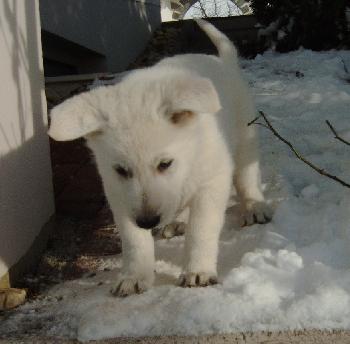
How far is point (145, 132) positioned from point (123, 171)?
8.0 inches

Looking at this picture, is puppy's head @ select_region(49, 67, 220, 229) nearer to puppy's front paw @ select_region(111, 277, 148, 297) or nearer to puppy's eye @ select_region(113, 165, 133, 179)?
puppy's eye @ select_region(113, 165, 133, 179)

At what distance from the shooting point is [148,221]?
2.56 m

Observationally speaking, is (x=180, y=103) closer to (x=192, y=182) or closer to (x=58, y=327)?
(x=192, y=182)

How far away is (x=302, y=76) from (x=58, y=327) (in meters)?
4.84

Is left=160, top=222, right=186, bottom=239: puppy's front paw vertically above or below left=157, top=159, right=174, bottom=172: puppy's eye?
below

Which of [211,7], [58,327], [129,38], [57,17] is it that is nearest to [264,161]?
[58,327]

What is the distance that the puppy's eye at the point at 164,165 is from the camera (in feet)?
8.71

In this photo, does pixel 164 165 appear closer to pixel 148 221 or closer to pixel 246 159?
pixel 148 221

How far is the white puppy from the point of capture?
8.53 feet

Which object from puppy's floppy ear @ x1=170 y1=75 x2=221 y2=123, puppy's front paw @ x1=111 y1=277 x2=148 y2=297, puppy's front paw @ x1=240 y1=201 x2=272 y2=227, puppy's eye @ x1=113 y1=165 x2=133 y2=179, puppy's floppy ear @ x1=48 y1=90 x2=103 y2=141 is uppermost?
puppy's floppy ear @ x1=170 y1=75 x2=221 y2=123

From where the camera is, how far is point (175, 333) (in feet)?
7.81

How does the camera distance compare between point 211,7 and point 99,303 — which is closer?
point 99,303

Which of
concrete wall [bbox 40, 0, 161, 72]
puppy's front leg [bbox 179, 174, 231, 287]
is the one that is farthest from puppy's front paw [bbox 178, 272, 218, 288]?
concrete wall [bbox 40, 0, 161, 72]

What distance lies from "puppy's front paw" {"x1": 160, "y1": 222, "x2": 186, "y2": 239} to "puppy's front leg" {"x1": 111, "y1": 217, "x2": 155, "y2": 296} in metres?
0.70
